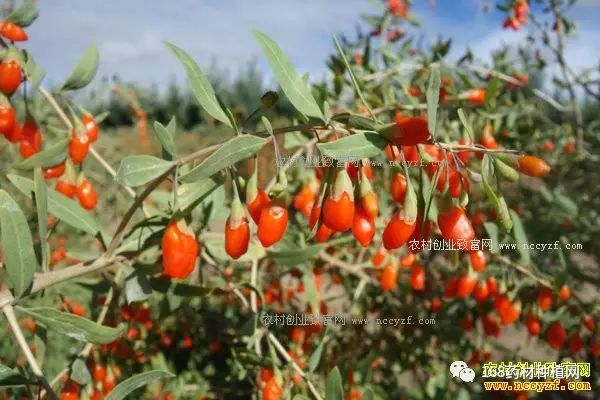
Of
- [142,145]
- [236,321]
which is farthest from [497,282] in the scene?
[142,145]

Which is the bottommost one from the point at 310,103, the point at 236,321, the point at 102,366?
the point at 102,366

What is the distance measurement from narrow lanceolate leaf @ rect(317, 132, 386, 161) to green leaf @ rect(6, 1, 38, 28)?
107 centimetres

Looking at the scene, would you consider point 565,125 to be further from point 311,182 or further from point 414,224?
point 414,224

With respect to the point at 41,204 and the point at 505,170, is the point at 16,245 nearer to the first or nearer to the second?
the point at 41,204

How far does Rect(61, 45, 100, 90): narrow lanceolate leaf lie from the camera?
5.17 ft

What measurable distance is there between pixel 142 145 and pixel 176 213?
970cm

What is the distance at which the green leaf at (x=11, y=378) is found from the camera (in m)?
1.11

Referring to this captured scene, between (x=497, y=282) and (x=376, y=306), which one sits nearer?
(x=497, y=282)

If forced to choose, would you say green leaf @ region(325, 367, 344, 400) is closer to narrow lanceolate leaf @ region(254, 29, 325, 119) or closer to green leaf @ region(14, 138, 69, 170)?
narrow lanceolate leaf @ region(254, 29, 325, 119)

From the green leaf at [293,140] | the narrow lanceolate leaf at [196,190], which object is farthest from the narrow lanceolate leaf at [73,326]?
the green leaf at [293,140]

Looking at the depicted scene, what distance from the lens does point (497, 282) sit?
2.42 m

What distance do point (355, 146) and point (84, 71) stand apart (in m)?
1.02

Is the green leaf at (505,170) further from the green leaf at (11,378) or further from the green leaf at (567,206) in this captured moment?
the green leaf at (567,206)

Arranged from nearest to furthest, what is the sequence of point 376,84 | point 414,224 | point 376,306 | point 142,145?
point 414,224 < point 376,84 < point 376,306 < point 142,145
